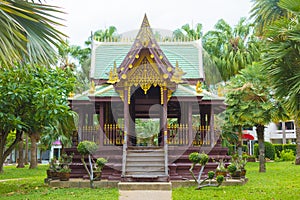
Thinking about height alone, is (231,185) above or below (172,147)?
below

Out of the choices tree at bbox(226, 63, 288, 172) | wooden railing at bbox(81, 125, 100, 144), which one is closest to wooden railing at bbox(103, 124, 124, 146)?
wooden railing at bbox(81, 125, 100, 144)

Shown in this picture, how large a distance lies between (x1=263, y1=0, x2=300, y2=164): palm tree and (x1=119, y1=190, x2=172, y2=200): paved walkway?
395 centimetres

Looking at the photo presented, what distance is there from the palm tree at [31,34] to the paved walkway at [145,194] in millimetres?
4347

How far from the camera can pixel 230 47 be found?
102 ft

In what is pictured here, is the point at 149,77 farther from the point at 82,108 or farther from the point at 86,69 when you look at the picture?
the point at 86,69

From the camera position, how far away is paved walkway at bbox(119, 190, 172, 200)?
9656 mm

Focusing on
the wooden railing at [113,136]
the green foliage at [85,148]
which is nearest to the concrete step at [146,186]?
the green foliage at [85,148]

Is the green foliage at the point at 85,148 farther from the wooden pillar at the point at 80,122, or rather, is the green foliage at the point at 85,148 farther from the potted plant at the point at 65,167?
the wooden pillar at the point at 80,122

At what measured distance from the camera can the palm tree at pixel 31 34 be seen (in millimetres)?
6244

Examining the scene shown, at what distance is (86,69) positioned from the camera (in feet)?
103

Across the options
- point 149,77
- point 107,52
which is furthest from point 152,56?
point 107,52

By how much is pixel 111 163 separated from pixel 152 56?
13.2 ft

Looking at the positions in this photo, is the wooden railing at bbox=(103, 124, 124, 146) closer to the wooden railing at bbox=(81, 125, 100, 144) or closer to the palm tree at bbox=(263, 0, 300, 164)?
the wooden railing at bbox=(81, 125, 100, 144)

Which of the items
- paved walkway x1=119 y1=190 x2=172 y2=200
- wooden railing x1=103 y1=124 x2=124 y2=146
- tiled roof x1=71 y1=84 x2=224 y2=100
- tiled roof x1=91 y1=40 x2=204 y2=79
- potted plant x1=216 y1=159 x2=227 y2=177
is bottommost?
paved walkway x1=119 y1=190 x2=172 y2=200
